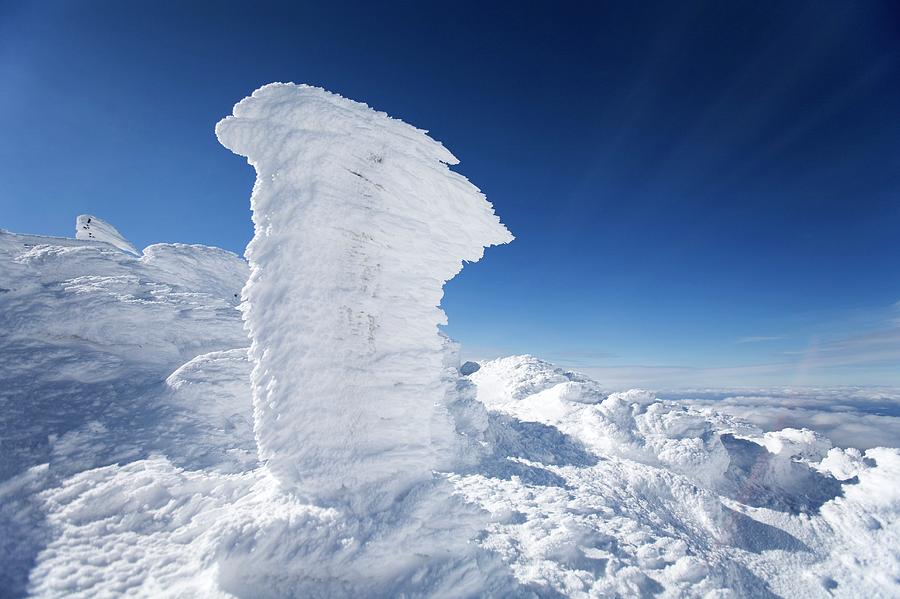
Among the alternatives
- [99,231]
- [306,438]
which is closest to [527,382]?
[306,438]

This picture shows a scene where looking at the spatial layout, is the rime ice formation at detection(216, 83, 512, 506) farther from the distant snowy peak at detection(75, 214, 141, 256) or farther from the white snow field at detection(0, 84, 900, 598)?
the distant snowy peak at detection(75, 214, 141, 256)

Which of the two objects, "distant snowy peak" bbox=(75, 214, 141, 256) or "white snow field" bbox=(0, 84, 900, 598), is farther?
"distant snowy peak" bbox=(75, 214, 141, 256)

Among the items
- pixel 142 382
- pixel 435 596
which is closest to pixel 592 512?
pixel 435 596

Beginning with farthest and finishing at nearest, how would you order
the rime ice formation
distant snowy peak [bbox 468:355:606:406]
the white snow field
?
distant snowy peak [bbox 468:355:606:406] → the rime ice formation → the white snow field

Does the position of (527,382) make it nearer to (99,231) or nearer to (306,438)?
(306,438)

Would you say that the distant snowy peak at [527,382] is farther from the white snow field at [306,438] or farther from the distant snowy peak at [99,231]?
the distant snowy peak at [99,231]

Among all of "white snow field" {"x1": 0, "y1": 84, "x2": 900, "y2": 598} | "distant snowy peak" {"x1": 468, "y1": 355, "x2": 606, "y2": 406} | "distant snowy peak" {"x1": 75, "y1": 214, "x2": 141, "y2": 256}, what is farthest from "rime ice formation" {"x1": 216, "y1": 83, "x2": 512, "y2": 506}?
"distant snowy peak" {"x1": 75, "y1": 214, "x2": 141, "y2": 256}
